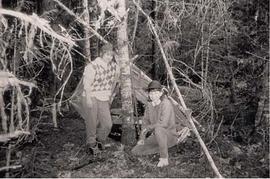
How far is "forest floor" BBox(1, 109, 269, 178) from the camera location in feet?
23.0

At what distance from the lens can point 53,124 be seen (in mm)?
9844

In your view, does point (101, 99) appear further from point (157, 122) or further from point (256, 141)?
point (256, 141)

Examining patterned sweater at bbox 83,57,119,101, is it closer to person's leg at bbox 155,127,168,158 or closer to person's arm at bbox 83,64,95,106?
person's arm at bbox 83,64,95,106

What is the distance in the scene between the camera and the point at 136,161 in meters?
7.61

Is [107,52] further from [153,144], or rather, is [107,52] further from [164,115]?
[153,144]

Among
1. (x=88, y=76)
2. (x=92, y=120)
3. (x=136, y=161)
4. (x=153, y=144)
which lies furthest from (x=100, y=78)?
(x=136, y=161)

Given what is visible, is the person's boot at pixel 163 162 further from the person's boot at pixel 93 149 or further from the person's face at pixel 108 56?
the person's face at pixel 108 56

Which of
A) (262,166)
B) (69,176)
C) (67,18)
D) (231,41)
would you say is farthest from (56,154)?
Answer: (67,18)

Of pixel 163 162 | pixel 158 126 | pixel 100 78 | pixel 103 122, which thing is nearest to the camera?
pixel 163 162

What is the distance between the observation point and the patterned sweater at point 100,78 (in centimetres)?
799

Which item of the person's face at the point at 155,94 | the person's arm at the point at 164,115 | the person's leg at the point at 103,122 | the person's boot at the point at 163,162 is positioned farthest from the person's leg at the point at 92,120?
the person's boot at the point at 163,162

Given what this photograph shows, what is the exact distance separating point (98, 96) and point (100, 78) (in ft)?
1.23

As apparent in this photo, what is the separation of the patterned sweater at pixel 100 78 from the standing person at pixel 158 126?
958mm

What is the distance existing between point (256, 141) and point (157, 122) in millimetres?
2019
